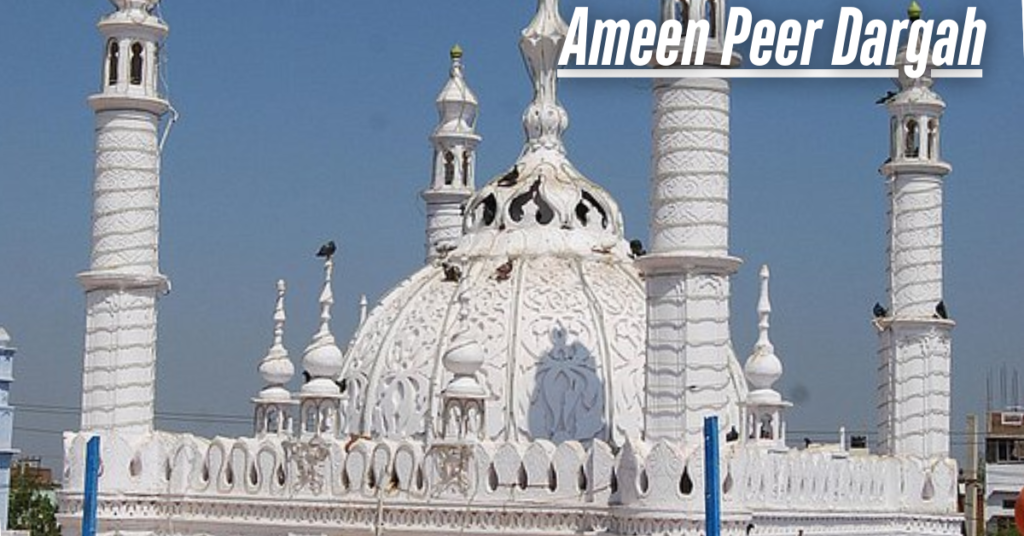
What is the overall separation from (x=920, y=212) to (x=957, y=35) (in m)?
7.78

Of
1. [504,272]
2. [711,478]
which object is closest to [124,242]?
[504,272]

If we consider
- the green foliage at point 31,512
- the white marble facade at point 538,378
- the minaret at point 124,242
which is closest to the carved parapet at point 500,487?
the white marble facade at point 538,378

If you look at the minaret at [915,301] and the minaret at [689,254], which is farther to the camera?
the minaret at [915,301]

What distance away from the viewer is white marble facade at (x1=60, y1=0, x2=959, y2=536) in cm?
2678

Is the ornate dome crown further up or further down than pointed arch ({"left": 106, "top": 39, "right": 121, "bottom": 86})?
further down

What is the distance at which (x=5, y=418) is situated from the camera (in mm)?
35469

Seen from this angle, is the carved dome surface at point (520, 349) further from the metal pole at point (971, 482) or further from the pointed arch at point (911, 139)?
the metal pole at point (971, 482)

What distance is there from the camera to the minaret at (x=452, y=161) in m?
37.9

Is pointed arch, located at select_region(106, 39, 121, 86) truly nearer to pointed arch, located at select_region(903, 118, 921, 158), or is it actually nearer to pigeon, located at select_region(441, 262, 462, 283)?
pigeon, located at select_region(441, 262, 462, 283)

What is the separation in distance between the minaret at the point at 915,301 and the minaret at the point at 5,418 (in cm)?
1494

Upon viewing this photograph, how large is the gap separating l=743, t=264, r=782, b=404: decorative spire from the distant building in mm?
34678

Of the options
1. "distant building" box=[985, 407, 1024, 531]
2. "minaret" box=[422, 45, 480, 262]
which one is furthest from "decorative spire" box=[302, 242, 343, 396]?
"distant building" box=[985, 407, 1024, 531]

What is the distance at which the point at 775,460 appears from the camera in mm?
28141

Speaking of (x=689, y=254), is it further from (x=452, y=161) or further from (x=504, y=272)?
(x=452, y=161)
